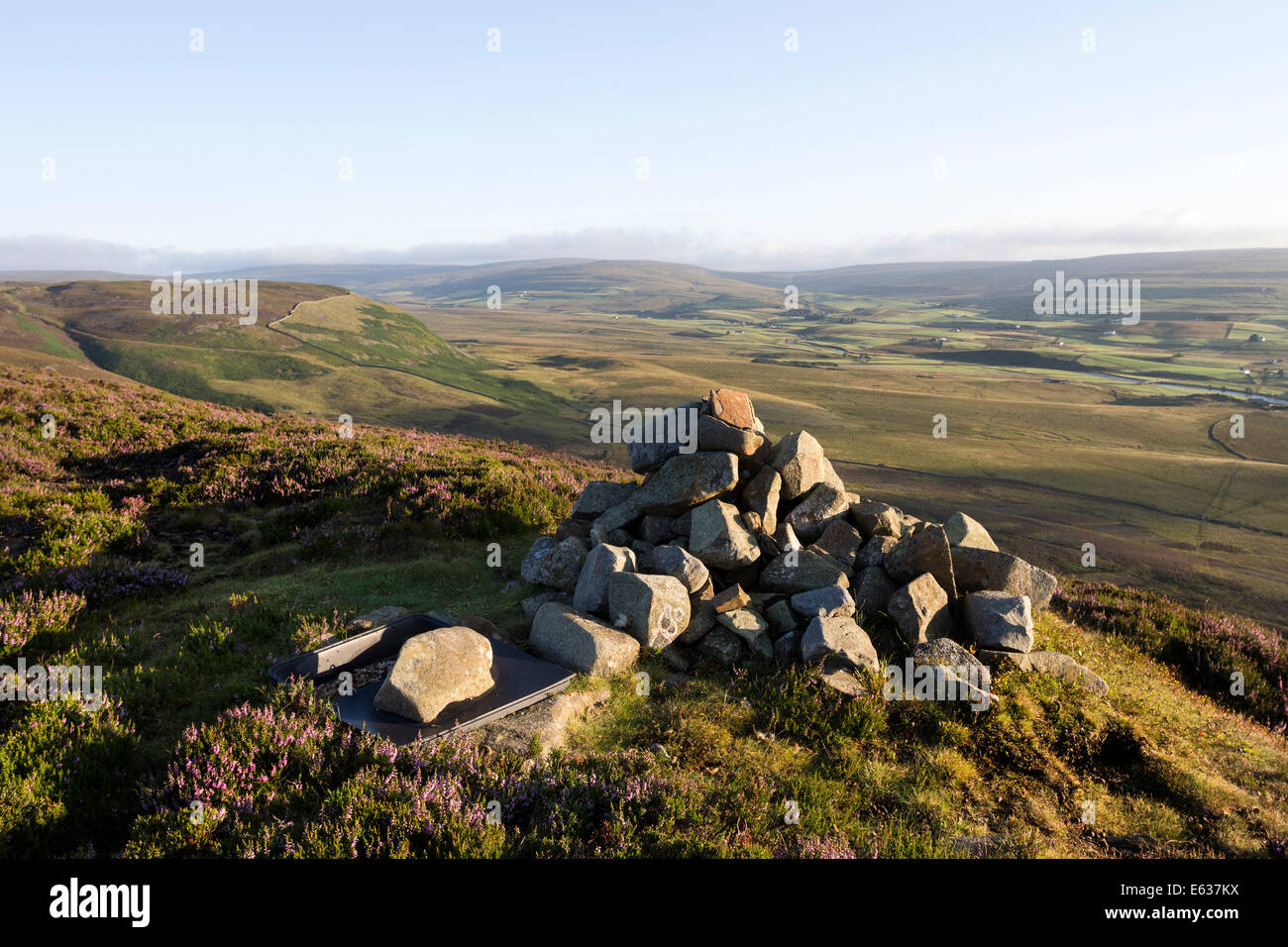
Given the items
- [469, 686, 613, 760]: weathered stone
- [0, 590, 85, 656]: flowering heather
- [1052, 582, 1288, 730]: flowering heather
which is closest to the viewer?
[469, 686, 613, 760]: weathered stone

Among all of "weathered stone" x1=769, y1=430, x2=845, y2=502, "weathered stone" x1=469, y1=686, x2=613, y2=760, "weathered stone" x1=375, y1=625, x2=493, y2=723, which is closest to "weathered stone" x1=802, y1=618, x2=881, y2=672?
"weathered stone" x1=469, y1=686, x2=613, y2=760

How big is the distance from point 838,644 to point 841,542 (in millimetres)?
2585

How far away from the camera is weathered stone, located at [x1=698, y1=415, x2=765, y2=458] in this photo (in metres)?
11.8

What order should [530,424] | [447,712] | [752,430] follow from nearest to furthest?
[447,712], [752,430], [530,424]

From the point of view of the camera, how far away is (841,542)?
1110cm

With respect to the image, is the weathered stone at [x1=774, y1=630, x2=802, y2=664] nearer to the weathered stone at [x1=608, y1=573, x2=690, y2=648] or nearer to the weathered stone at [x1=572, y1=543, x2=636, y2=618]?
the weathered stone at [x1=608, y1=573, x2=690, y2=648]

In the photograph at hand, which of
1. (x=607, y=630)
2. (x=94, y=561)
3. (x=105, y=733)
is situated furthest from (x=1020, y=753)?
(x=94, y=561)

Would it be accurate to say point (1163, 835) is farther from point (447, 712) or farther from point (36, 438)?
point (36, 438)

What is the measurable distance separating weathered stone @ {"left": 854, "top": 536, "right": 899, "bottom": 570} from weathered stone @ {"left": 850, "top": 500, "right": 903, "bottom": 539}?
0.17m

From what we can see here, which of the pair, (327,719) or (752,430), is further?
(752,430)

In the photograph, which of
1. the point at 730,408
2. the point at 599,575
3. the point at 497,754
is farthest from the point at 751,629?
the point at 730,408

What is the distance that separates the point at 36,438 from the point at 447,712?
19.2 metres
